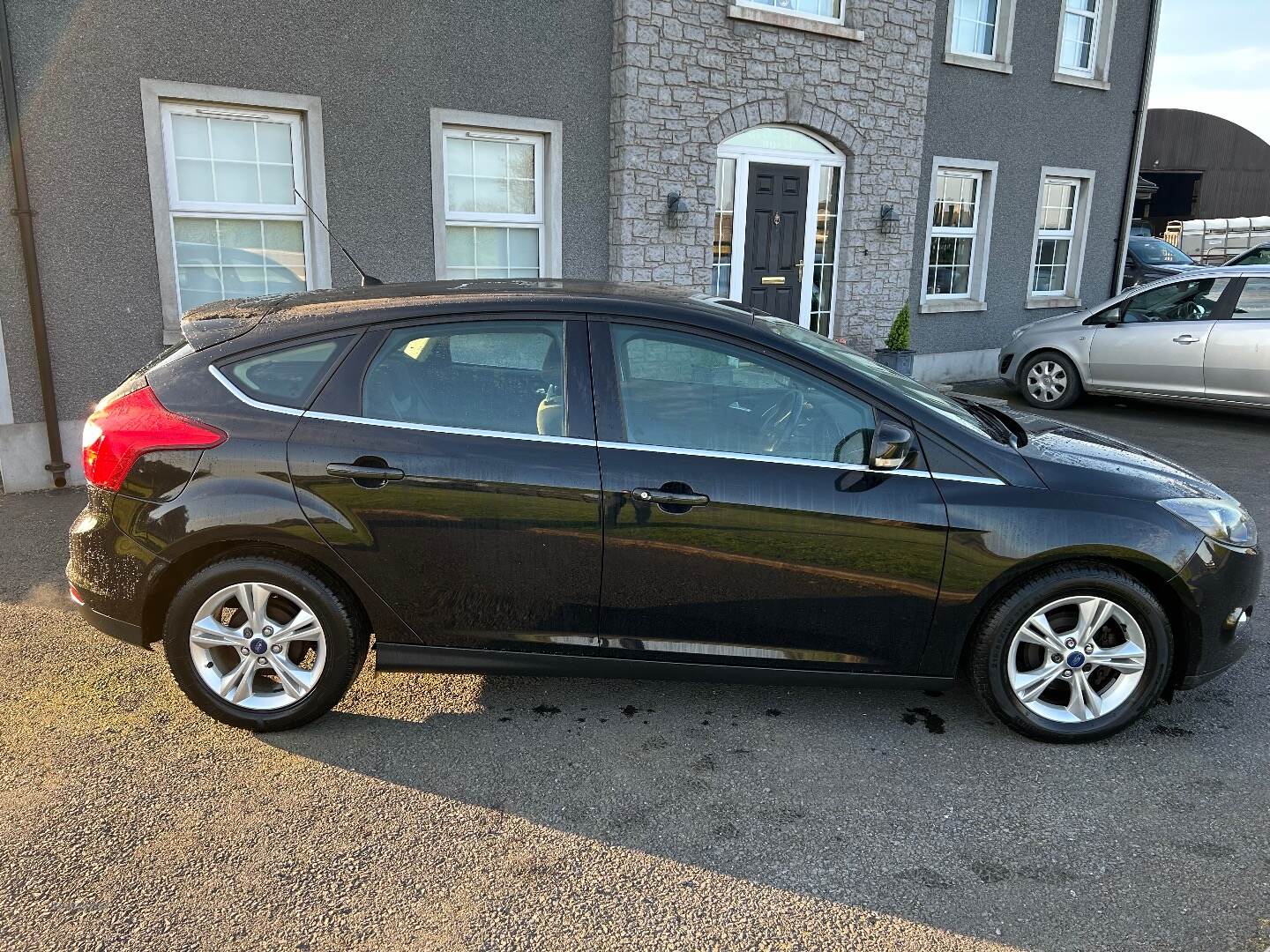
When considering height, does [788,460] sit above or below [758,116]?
below

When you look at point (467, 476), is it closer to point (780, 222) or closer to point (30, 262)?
point (30, 262)

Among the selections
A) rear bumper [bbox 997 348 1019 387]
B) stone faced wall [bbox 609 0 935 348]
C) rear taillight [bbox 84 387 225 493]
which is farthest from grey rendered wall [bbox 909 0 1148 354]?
rear taillight [bbox 84 387 225 493]

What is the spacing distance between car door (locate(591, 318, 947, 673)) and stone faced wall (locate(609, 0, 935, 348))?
18.8 ft

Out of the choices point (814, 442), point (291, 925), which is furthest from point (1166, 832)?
point (291, 925)

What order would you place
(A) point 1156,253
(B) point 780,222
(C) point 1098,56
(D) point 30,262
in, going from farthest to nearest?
(A) point 1156,253
(C) point 1098,56
(B) point 780,222
(D) point 30,262

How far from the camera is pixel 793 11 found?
31.8 ft

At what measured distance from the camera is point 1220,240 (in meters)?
33.8

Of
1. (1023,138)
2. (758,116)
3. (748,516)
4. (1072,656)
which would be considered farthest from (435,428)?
(1023,138)

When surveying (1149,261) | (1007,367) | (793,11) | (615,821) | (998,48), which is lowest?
(615,821)

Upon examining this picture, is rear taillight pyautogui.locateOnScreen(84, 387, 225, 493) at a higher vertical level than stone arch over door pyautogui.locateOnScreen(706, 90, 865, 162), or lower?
lower

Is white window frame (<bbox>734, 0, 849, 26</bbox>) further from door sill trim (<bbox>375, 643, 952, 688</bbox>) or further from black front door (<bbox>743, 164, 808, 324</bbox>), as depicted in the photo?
door sill trim (<bbox>375, 643, 952, 688</bbox>)

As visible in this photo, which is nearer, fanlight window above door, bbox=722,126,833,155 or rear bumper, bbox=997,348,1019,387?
fanlight window above door, bbox=722,126,833,155

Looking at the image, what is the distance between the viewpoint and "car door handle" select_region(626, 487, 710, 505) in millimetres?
3215

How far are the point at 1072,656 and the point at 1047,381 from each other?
802 cm
